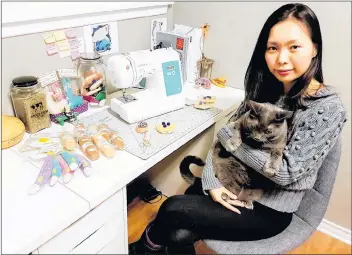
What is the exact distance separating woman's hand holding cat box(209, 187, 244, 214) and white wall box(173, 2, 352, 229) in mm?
737

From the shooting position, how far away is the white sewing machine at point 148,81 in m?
1.15

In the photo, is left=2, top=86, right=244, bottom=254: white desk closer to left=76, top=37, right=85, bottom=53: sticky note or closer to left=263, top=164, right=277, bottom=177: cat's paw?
left=263, top=164, right=277, bottom=177: cat's paw

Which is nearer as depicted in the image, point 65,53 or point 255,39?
point 65,53

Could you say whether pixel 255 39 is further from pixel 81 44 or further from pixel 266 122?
pixel 81 44

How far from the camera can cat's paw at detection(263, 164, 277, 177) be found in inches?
36.9

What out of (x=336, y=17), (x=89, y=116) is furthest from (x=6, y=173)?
(x=336, y=17)

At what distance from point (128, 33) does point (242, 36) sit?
599mm

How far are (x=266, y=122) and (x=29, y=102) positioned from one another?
2.80 feet

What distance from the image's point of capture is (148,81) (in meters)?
1.32

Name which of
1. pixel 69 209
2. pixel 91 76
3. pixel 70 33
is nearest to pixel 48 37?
pixel 70 33

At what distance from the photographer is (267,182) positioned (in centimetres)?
106

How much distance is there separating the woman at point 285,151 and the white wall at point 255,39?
0.43 m

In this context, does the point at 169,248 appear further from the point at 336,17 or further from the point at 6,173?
the point at 336,17

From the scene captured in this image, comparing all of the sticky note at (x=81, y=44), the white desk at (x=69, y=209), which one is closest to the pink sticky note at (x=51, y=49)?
the sticky note at (x=81, y=44)
